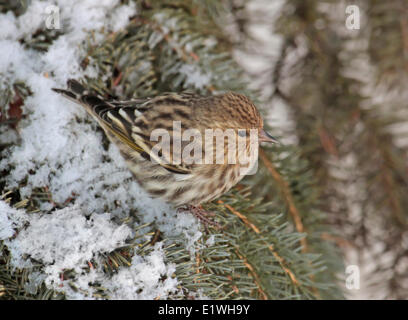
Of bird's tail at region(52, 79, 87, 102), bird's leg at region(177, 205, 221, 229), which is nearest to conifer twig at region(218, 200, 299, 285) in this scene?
bird's leg at region(177, 205, 221, 229)

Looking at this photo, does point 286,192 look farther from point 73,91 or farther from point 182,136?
point 73,91

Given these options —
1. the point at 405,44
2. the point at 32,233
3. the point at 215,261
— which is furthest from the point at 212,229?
the point at 405,44

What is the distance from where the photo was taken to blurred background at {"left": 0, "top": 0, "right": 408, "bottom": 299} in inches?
58.5

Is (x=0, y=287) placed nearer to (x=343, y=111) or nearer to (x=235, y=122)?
(x=235, y=122)

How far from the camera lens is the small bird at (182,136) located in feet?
4.52

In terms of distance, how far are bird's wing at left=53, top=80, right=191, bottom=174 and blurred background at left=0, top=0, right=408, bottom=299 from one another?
0.09m

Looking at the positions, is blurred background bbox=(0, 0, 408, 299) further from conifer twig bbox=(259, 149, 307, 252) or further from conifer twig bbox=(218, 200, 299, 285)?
conifer twig bbox=(218, 200, 299, 285)

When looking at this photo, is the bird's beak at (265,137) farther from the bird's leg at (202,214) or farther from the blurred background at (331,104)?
the bird's leg at (202,214)

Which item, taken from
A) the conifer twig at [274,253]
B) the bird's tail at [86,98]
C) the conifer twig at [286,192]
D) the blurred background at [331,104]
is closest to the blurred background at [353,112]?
the blurred background at [331,104]

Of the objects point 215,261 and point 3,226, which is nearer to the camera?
point 3,226

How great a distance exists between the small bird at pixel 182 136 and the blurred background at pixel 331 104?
72 mm
